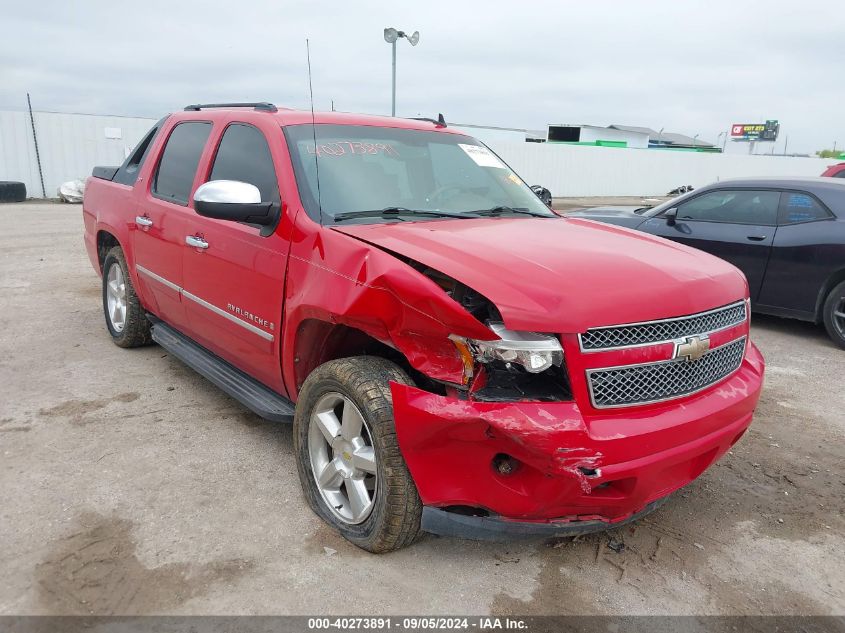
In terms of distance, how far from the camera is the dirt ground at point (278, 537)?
2461 mm

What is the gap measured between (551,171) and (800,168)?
19.2m

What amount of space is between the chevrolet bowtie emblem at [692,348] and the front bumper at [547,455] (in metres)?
0.18

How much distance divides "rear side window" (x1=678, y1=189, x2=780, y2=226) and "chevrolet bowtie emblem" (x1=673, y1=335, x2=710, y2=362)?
4.81m

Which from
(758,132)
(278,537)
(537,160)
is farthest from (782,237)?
(758,132)

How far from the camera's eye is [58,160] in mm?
19781

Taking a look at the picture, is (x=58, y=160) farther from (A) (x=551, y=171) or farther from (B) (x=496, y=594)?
(B) (x=496, y=594)

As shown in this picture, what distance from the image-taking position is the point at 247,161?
3551 mm

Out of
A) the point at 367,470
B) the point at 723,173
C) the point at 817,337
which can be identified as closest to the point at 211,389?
the point at 367,470

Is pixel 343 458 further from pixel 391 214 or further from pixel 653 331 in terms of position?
pixel 653 331

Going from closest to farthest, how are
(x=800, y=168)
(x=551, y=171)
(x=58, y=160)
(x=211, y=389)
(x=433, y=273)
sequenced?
1. (x=433, y=273)
2. (x=211, y=389)
3. (x=58, y=160)
4. (x=551, y=171)
5. (x=800, y=168)

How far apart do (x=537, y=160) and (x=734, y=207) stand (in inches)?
847

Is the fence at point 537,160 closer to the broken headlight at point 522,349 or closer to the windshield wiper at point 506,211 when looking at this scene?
the windshield wiper at point 506,211

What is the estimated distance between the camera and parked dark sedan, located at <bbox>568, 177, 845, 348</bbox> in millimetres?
6043

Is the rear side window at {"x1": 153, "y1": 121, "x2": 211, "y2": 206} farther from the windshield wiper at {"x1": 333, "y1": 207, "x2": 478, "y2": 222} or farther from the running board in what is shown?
the windshield wiper at {"x1": 333, "y1": 207, "x2": 478, "y2": 222}
